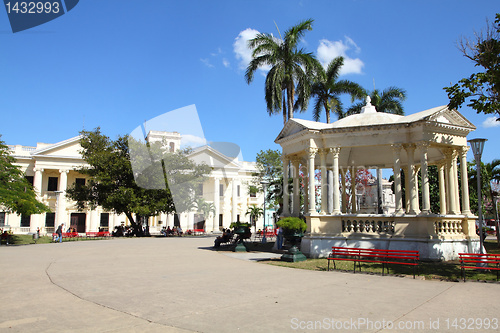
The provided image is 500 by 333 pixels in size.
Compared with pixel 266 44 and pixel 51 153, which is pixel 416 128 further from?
pixel 51 153

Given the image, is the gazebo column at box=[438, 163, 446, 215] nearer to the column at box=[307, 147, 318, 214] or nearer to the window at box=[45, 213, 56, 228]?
the column at box=[307, 147, 318, 214]

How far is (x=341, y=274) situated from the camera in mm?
10883

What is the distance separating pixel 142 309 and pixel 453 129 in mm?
14311

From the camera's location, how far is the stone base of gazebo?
13.9 meters

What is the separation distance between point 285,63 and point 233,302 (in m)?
20.5

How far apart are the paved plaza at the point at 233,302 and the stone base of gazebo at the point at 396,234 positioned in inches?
171

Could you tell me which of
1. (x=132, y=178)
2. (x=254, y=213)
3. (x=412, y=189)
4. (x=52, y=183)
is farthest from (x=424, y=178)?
(x=52, y=183)

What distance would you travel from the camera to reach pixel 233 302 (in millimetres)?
6898

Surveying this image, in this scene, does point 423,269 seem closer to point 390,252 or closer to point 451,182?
point 390,252

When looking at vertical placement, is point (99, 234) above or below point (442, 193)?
below

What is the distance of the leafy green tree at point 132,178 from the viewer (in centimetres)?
3197

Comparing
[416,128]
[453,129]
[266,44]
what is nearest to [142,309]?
[416,128]

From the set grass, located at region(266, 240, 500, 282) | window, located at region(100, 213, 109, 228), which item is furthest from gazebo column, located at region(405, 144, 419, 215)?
window, located at region(100, 213, 109, 228)

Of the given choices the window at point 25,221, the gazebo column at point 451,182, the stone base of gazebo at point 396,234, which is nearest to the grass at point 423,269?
the stone base of gazebo at point 396,234
